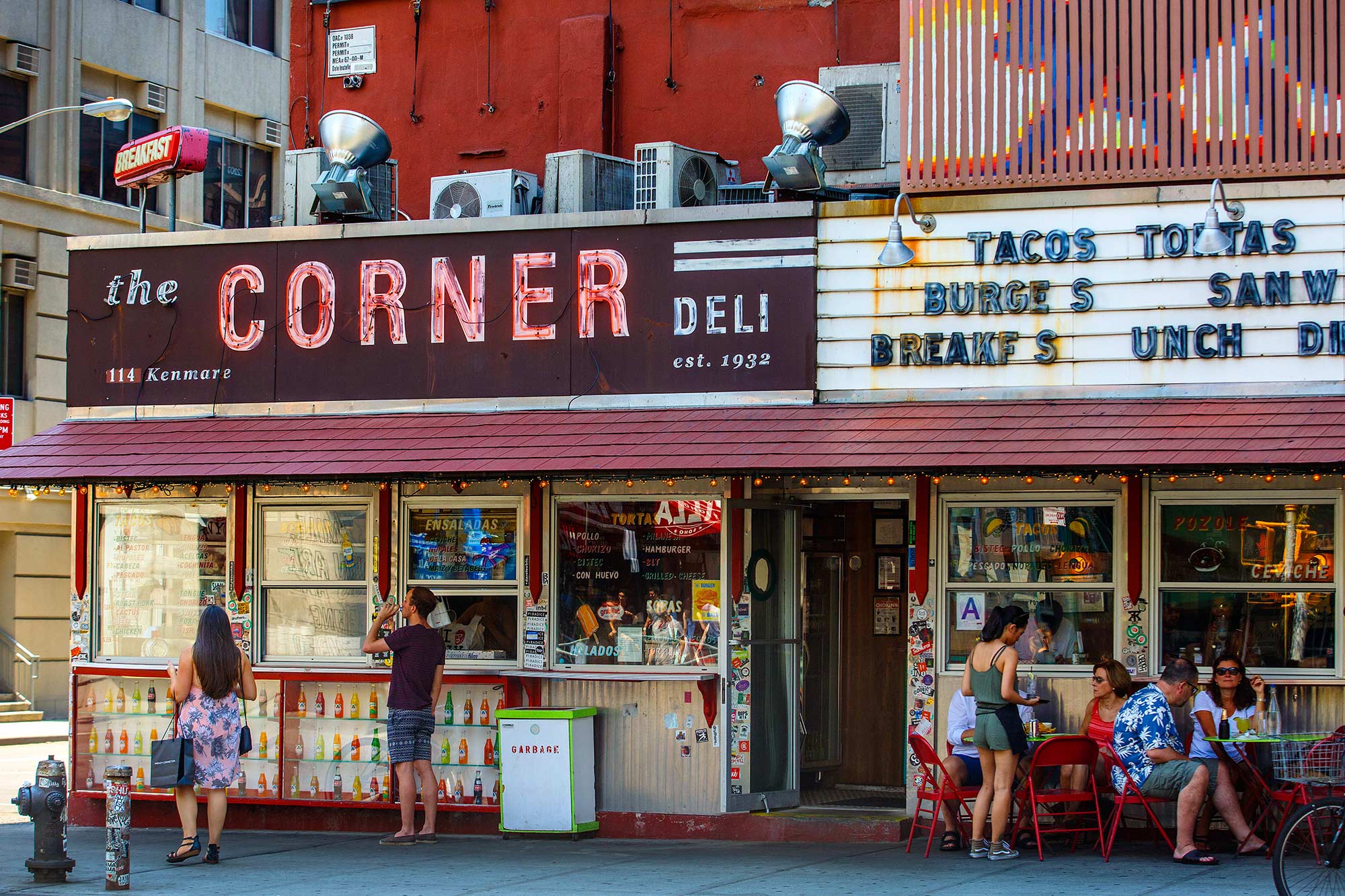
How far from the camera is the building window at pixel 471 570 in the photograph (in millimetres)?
12758

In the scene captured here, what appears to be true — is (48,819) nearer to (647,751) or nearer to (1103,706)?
(647,751)

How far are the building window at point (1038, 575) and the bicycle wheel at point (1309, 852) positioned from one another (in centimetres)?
324

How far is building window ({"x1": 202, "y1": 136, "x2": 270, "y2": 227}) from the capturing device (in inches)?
1178

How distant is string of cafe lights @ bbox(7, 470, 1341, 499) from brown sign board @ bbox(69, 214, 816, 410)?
2.30ft

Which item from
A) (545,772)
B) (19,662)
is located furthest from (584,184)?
(19,662)

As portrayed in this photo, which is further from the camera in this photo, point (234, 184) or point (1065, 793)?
point (234, 184)

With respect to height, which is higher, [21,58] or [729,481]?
[21,58]

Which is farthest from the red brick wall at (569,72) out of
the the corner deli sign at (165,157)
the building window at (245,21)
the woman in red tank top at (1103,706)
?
the building window at (245,21)

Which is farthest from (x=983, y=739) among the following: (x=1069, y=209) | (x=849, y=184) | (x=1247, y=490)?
(x=849, y=184)

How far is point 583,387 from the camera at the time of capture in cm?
1257

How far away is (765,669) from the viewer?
41.1 feet

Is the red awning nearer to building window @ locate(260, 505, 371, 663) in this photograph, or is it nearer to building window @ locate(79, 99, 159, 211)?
building window @ locate(260, 505, 371, 663)

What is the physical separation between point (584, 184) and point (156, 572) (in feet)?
16.0

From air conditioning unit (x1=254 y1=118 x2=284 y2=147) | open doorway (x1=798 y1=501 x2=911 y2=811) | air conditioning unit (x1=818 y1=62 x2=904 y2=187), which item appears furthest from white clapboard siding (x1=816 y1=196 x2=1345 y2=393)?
air conditioning unit (x1=254 y1=118 x2=284 y2=147)
